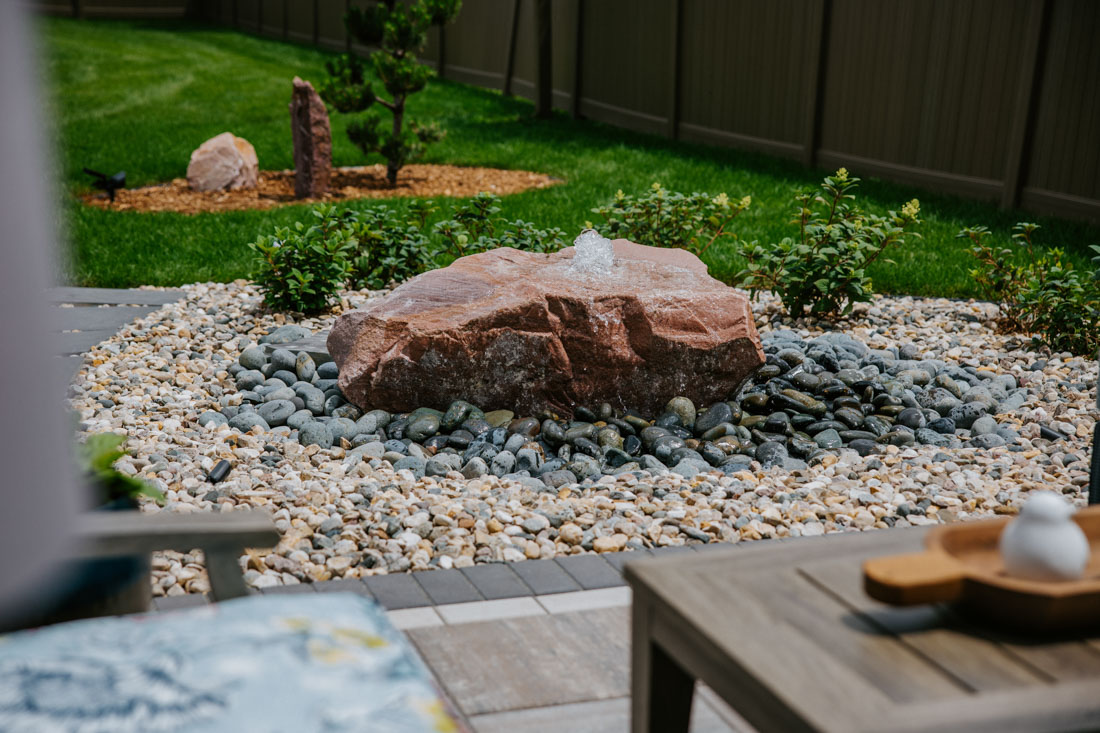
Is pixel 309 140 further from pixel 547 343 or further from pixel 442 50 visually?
pixel 442 50

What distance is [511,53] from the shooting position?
15.3 meters

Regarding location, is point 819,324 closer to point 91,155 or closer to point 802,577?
point 802,577

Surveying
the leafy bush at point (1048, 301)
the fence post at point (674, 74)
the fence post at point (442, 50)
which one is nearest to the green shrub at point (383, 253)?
the leafy bush at point (1048, 301)

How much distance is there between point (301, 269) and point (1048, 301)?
3.69 metres

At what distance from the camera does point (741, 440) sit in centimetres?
406

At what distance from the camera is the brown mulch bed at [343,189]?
8586 millimetres

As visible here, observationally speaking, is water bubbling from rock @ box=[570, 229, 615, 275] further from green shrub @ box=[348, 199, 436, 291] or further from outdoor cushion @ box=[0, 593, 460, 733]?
outdoor cushion @ box=[0, 593, 460, 733]

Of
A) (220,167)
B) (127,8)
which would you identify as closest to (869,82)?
(220,167)

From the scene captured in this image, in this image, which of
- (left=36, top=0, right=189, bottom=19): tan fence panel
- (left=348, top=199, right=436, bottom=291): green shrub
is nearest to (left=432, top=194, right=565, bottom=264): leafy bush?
(left=348, top=199, right=436, bottom=291): green shrub

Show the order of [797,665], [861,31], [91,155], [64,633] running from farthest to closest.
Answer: [91,155], [861,31], [64,633], [797,665]

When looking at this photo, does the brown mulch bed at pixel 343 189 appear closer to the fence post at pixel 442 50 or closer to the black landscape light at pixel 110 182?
the black landscape light at pixel 110 182

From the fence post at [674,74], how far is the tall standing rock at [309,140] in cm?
458

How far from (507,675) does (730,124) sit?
9.52 meters

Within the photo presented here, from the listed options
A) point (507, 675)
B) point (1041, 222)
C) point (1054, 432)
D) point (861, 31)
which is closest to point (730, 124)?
point (861, 31)
